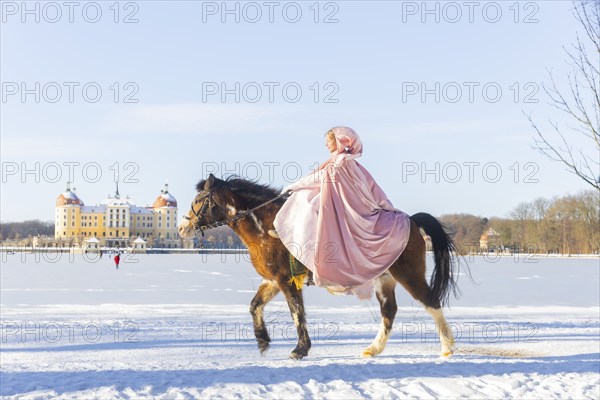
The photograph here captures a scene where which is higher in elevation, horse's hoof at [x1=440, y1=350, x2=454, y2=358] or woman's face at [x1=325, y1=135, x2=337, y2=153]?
woman's face at [x1=325, y1=135, x2=337, y2=153]

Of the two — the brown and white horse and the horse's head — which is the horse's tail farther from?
the horse's head

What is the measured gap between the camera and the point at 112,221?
9862 centimetres

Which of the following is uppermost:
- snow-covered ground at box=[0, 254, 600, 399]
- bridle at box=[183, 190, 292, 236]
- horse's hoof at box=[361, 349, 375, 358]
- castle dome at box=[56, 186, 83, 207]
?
castle dome at box=[56, 186, 83, 207]

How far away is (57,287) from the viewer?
2228cm

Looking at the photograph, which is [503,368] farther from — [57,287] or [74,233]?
[74,233]

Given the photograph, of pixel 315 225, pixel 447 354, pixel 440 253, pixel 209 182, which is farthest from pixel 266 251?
pixel 447 354

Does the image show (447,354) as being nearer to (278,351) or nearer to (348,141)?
(278,351)

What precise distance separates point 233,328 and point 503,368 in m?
5.53

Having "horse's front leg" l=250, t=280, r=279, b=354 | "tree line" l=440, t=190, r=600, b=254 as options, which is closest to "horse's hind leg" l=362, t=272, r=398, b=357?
"horse's front leg" l=250, t=280, r=279, b=354

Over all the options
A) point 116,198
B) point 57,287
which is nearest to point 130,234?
point 116,198

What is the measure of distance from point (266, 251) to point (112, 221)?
3793 inches

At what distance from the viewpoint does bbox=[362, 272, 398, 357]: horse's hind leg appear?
6.96m

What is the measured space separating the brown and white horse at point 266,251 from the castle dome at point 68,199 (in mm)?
97685

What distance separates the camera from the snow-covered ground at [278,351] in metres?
5.81
